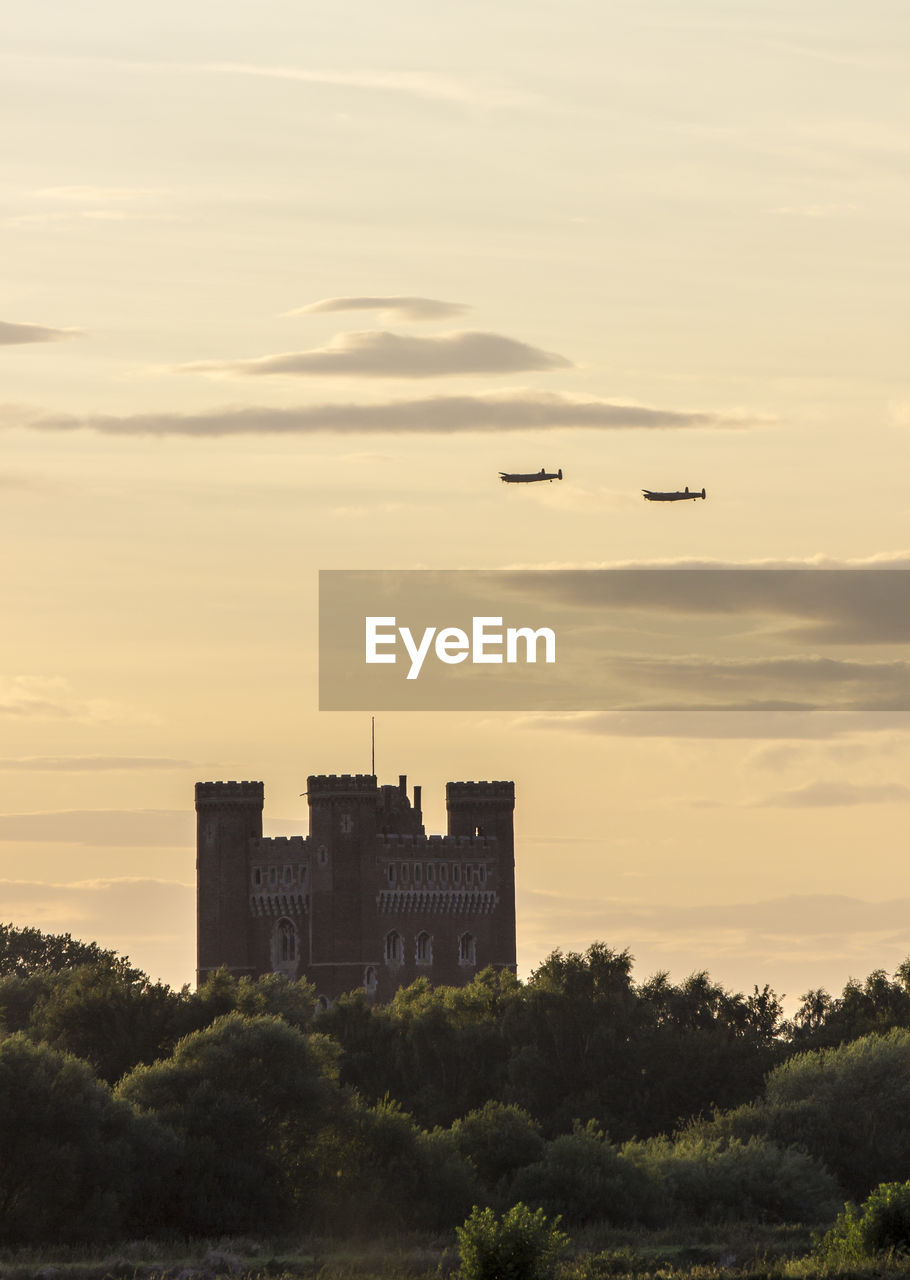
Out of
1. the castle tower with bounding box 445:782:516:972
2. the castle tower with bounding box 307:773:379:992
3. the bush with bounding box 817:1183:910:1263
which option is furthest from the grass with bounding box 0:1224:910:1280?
the castle tower with bounding box 445:782:516:972

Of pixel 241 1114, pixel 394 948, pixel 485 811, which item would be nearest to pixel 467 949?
pixel 394 948

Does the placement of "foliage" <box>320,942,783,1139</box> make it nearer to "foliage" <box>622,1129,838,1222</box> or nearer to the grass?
"foliage" <box>622,1129,838,1222</box>

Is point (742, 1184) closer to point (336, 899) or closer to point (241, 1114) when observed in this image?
point (241, 1114)

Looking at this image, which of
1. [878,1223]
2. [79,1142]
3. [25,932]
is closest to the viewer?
[878,1223]

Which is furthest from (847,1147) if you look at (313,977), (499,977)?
(313,977)

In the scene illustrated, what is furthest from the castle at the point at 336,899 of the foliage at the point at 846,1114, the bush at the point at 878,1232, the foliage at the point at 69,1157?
the bush at the point at 878,1232

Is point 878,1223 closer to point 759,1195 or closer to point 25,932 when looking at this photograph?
point 759,1195
